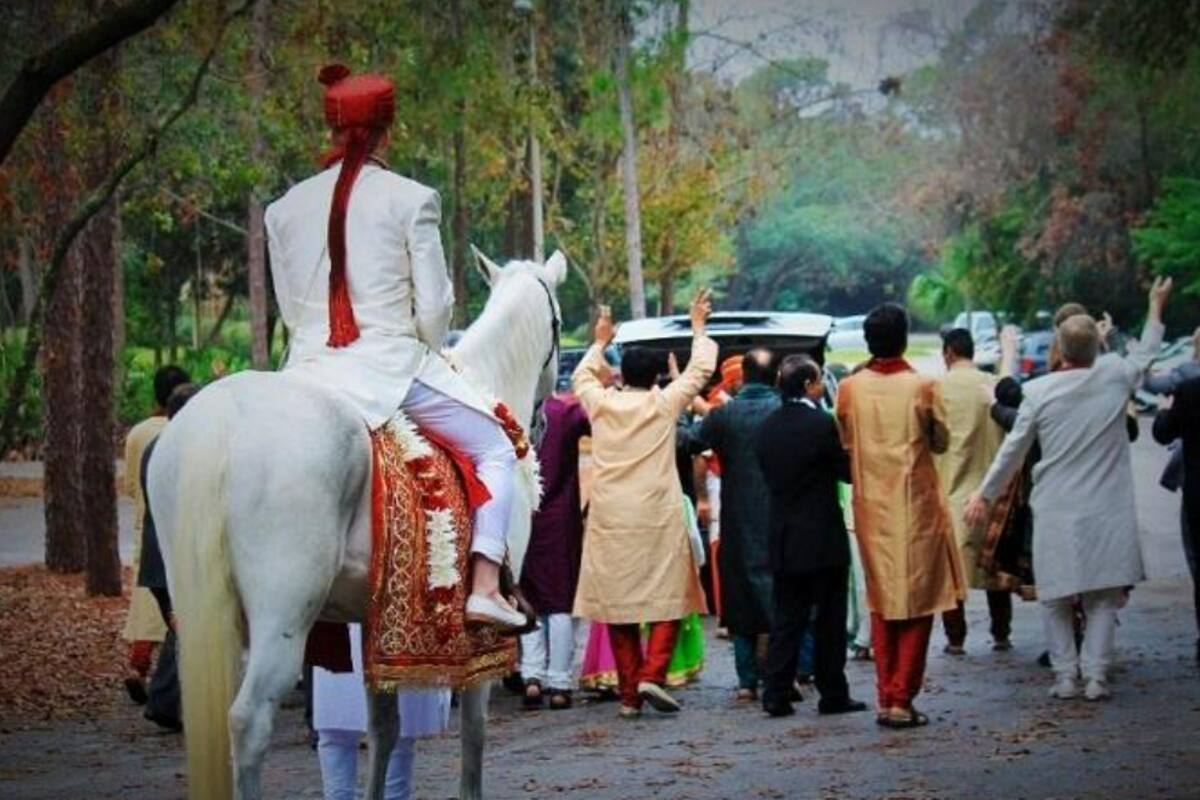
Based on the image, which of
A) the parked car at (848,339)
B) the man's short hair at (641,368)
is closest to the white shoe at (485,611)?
the man's short hair at (641,368)

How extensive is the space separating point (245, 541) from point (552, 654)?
6387mm

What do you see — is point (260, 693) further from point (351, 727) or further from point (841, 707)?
point (841, 707)

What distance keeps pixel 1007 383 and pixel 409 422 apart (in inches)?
280

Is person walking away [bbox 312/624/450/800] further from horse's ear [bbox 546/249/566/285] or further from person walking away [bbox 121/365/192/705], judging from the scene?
person walking away [bbox 121/365/192/705]

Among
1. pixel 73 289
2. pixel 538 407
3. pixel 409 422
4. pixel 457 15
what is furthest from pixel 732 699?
pixel 457 15

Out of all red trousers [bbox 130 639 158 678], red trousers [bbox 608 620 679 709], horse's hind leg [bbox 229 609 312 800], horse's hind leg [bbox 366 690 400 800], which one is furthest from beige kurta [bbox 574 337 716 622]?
horse's hind leg [bbox 229 609 312 800]

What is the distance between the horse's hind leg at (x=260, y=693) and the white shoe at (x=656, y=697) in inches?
222

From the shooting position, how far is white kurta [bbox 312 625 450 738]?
8906 mm

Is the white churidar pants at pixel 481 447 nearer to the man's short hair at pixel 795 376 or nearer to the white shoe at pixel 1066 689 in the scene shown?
the man's short hair at pixel 795 376

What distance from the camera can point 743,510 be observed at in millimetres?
13852

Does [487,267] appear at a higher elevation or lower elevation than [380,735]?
higher

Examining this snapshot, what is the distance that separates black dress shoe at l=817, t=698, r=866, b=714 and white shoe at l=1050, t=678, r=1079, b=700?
1.12 meters

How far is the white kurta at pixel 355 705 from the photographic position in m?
8.91

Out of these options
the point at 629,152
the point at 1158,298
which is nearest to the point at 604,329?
the point at 1158,298
